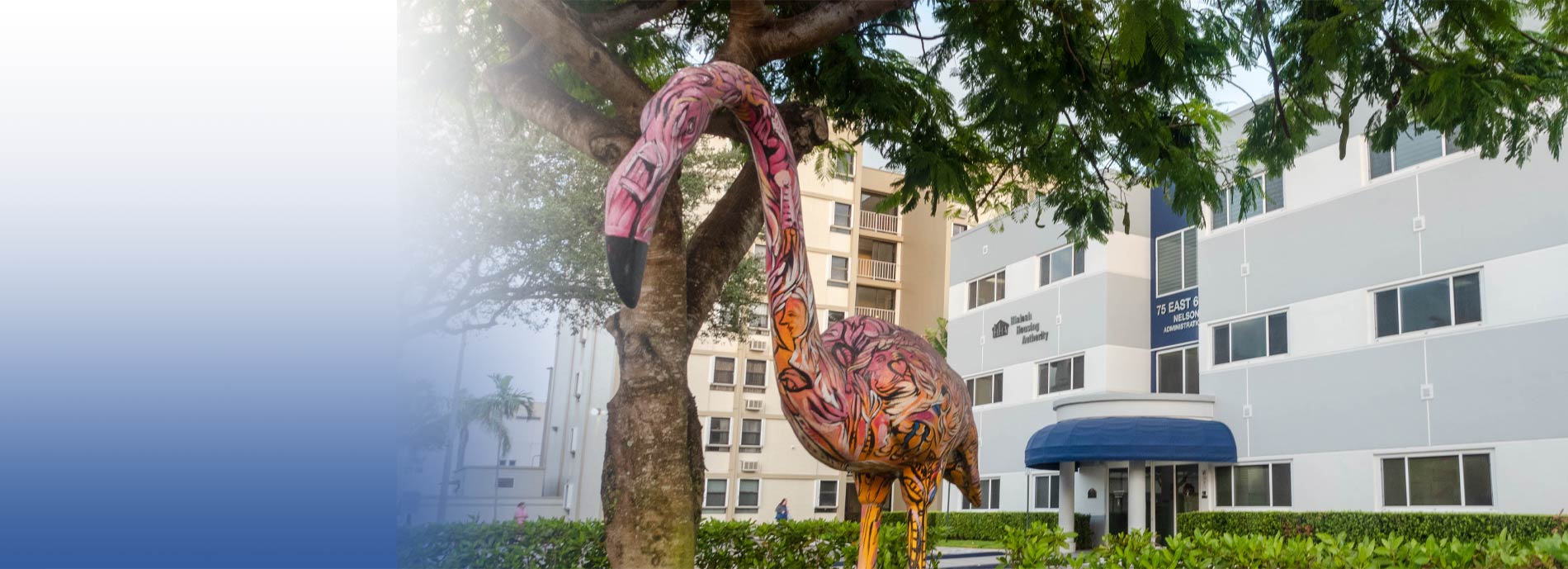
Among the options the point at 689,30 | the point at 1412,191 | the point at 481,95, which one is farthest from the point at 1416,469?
the point at 481,95

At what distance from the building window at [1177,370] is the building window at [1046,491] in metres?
3.56

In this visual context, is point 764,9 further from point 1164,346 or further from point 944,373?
point 1164,346

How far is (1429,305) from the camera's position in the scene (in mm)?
17625

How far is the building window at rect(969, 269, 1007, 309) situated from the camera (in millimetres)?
29828

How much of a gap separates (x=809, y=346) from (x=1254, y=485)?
64.2ft

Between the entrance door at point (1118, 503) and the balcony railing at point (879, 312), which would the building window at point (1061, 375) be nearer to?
the entrance door at point (1118, 503)

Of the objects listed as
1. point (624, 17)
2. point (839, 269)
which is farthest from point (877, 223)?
point (624, 17)

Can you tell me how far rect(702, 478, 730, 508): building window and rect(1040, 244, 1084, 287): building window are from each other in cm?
1528

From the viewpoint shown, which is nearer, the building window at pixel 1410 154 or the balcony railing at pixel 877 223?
the building window at pixel 1410 154

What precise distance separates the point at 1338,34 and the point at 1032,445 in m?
18.5

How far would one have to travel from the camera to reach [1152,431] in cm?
2108

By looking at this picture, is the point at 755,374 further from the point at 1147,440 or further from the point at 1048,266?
the point at 1147,440

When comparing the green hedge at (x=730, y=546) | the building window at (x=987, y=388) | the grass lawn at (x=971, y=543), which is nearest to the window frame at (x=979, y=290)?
the building window at (x=987, y=388)

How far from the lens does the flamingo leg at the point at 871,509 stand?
17.5 ft
